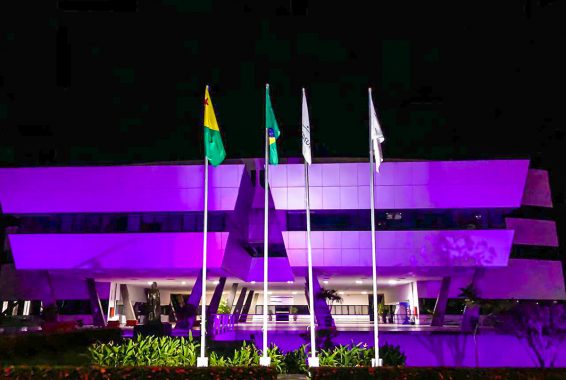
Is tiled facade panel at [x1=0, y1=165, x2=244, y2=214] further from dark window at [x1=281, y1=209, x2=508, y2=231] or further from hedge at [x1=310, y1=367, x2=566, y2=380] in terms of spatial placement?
hedge at [x1=310, y1=367, x2=566, y2=380]

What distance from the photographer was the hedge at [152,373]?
12.2 meters

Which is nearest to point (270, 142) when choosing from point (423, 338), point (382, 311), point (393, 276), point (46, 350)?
point (46, 350)

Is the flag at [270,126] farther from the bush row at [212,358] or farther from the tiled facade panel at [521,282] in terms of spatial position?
the tiled facade panel at [521,282]

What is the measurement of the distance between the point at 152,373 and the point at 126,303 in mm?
44593

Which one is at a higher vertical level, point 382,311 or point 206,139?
point 206,139

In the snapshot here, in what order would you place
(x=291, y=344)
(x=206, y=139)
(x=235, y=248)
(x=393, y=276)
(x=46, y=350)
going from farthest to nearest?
1. (x=393, y=276)
2. (x=235, y=248)
3. (x=291, y=344)
4. (x=46, y=350)
5. (x=206, y=139)

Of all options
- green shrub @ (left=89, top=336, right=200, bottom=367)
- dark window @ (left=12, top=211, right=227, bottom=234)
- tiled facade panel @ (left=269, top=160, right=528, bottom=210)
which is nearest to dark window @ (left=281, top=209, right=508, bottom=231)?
tiled facade panel @ (left=269, top=160, right=528, bottom=210)

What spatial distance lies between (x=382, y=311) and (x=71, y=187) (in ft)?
105

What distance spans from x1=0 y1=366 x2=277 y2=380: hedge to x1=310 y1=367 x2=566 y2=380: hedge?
4.74 ft

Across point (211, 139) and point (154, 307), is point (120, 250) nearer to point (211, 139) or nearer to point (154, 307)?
point (154, 307)

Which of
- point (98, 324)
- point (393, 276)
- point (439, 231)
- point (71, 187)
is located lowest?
point (98, 324)

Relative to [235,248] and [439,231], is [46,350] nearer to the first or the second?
[235,248]

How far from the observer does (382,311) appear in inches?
2105

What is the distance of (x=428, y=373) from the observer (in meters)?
12.5
